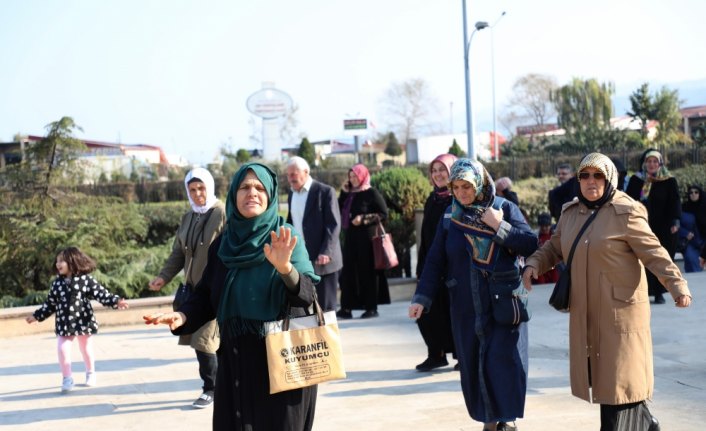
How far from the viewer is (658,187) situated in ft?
34.7

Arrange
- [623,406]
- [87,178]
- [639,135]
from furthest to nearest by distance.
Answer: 1. [639,135]
2. [87,178]
3. [623,406]

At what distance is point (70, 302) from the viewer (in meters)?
7.98

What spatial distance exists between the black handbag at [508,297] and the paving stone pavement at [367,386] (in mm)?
884

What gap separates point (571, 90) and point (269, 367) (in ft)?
246

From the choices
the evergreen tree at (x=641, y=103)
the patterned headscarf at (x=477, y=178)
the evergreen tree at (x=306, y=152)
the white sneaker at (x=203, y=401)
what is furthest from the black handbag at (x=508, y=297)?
the evergreen tree at (x=641, y=103)

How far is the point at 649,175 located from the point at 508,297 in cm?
553

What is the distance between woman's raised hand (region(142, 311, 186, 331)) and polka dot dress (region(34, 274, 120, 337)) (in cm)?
366

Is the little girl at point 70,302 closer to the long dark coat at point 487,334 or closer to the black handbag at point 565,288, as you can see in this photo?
the long dark coat at point 487,334

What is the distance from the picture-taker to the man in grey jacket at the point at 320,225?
913 cm

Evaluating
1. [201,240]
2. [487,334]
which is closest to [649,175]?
[487,334]

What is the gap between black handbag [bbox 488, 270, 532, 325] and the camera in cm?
563

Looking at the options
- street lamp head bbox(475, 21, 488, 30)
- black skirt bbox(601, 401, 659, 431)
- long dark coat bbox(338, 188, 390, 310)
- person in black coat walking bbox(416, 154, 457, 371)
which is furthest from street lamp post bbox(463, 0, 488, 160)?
black skirt bbox(601, 401, 659, 431)

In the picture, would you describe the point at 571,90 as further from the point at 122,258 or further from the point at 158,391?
the point at 158,391

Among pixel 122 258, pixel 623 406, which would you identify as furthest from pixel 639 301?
pixel 122 258
